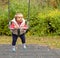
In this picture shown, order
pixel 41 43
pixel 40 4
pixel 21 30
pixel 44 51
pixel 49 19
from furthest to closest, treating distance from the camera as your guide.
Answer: pixel 40 4 → pixel 49 19 → pixel 41 43 → pixel 44 51 → pixel 21 30

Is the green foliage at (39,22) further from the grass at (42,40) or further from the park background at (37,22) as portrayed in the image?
the grass at (42,40)

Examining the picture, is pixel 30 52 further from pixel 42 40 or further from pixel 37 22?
pixel 37 22

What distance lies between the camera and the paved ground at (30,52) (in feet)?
23.5

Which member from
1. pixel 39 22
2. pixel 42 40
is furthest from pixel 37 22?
pixel 42 40

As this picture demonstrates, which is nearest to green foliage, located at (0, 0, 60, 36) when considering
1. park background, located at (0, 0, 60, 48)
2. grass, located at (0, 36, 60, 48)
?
park background, located at (0, 0, 60, 48)

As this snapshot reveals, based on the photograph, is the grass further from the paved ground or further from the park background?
the paved ground

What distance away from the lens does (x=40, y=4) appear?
12242 millimetres

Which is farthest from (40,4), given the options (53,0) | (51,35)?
(51,35)

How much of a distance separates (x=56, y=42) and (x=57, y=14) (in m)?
1.80

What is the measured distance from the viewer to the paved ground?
715cm

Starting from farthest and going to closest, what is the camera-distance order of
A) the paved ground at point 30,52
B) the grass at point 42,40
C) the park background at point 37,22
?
the park background at point 37,22 < the grass at point 42,40 < the paved ground at point 30,52

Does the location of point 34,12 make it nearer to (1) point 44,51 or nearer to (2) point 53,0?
(2) point 53,0

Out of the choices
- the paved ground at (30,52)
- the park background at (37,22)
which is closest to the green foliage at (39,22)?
the park background at (37,22)

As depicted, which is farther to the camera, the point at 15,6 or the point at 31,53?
the point at 15,6
